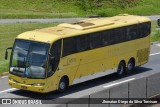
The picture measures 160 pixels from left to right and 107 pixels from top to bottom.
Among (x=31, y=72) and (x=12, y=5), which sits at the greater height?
(x=12, y=5)

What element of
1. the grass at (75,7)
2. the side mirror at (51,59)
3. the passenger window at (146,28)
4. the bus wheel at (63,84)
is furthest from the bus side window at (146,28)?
the grass at (75,7)

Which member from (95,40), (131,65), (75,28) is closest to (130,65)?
(131,65)

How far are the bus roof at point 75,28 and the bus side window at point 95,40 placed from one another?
0.27 m

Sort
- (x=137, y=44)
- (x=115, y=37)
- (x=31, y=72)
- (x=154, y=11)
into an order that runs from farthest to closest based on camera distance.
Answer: (x=154, y=11), (x=137, y=44), (x=115, y=37), (x=31, y=72)

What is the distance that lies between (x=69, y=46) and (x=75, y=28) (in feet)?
5.25

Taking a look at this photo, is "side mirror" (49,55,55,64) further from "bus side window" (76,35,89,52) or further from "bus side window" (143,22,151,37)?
"bus side window" (143,22,151,37)

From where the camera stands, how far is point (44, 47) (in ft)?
72.3

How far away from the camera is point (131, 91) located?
63.9ft

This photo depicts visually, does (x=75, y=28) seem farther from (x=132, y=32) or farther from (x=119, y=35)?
(x=132, y=32)

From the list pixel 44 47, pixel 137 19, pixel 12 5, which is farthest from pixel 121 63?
pixel 12 5

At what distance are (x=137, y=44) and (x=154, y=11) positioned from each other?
37.0 metres

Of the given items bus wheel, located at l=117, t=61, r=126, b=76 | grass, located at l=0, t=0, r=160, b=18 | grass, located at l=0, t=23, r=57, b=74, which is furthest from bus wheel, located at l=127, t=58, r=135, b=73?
grass, located at l=0, t=0, r=160, b=18

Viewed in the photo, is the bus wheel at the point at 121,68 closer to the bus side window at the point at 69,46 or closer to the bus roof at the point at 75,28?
the bus roof at the point at 75,28

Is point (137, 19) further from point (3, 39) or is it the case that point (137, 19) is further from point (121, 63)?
point (3, 39)
